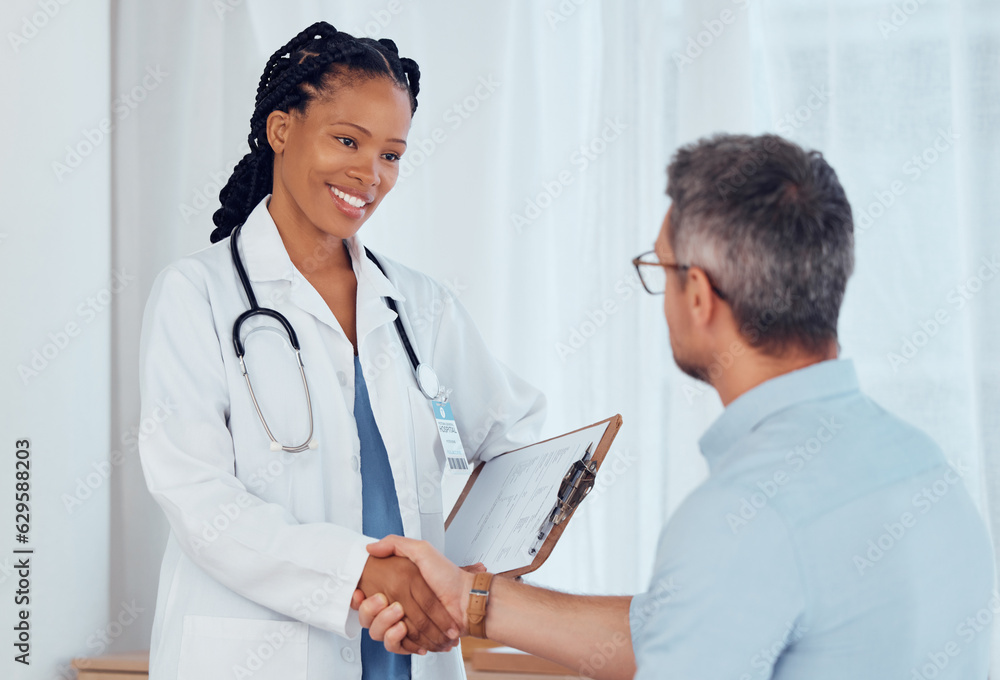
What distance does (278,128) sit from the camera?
166cm

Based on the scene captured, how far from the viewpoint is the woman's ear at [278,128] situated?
5.41 ft

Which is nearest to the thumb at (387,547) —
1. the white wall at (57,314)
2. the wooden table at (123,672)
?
the wooden table at (123,672)

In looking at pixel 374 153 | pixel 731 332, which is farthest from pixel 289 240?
pixel 731 332

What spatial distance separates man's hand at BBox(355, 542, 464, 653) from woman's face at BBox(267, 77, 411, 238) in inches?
24.4

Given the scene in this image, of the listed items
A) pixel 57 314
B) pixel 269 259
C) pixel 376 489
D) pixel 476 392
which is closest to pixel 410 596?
pixel 376 489

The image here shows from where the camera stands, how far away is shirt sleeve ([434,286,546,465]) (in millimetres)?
1795

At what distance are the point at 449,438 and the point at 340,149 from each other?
0.57 metres

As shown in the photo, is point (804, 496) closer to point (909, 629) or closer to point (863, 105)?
point (909, 629)

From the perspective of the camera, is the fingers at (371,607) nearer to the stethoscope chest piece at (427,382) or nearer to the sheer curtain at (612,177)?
the stethoscope chest piece at (427,382)

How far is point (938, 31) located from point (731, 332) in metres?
1.88

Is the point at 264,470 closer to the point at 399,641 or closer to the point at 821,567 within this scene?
the point at 399,641

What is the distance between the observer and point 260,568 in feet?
4.45

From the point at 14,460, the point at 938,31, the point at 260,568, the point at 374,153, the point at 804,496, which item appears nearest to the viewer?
the point at 804,496

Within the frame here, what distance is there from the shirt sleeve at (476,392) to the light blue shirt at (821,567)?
0.85 m
